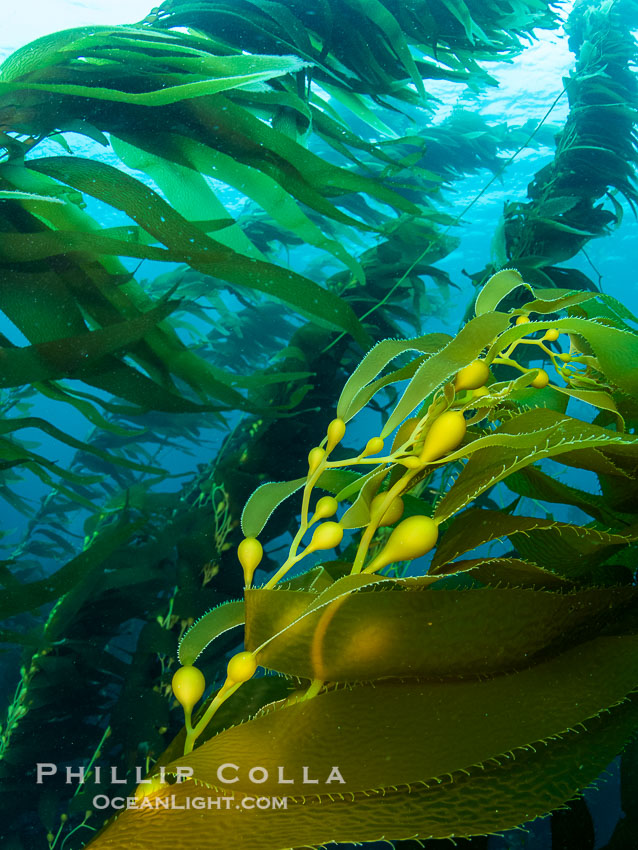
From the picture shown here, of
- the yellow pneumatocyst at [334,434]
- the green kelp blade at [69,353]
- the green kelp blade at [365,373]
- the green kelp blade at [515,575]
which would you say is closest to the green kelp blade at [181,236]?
the green kelp blade at [69,353]

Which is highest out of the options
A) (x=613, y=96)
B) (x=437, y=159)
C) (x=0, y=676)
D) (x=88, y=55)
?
(x=437, y=159)

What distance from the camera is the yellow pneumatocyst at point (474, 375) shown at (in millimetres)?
433

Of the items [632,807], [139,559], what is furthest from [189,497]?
[632,807]

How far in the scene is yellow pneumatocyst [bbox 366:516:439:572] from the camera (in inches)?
14.3

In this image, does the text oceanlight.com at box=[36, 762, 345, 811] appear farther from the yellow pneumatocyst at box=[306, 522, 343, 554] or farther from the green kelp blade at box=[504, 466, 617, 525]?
the green kelp blade at box=[504, 466, 617, 525]

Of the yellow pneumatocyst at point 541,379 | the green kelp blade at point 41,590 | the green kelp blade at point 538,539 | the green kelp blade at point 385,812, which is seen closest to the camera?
the green kelp blade at point 385,812

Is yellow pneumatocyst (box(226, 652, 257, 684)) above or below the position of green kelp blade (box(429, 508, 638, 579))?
below

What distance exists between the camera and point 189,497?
7.84 ft

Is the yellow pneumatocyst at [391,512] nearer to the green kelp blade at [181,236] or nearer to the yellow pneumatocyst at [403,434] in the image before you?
the yellow pneumatocyst at [403,434]

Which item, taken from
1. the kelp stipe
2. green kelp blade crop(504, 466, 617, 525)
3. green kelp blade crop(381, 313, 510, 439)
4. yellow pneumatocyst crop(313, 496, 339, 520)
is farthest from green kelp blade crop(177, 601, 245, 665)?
green kelp blade crop(504, 466, 617, 525)

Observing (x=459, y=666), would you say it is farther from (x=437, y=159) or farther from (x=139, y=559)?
(x=437, y=159)

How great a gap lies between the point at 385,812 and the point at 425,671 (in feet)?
0.35

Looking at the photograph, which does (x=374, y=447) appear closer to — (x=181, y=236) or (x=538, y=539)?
(x=538, y=539)

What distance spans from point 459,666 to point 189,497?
84.7 inches
